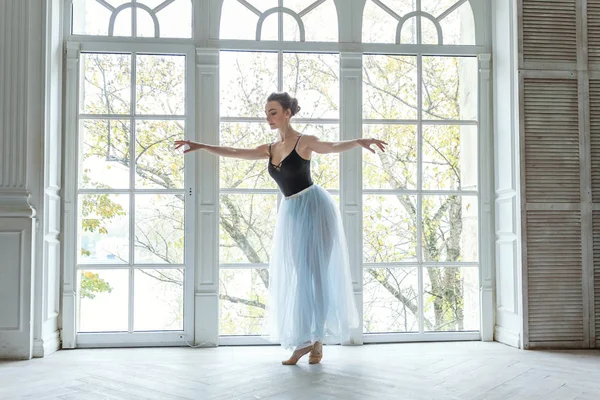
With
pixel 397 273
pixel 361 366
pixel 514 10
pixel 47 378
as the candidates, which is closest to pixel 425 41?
pixel 514 10

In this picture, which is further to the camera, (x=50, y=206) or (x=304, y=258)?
(x=50, y=206)

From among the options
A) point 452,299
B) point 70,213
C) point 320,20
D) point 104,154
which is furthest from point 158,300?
point 320,20

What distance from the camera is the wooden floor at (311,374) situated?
8.69ft

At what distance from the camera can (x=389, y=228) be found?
13.4 ft

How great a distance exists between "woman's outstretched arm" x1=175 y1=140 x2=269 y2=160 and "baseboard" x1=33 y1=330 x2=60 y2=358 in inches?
56.2

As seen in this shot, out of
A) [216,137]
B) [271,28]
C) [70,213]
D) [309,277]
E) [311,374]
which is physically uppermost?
[271,28]

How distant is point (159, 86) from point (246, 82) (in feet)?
1.91

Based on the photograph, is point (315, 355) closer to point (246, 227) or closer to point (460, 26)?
point (246, 227)

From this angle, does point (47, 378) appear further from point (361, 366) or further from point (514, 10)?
point (514, 10)

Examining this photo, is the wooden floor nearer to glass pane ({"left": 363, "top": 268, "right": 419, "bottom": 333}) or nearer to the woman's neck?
glass pane ({"left": 363, "top": 268, "right": 419, "bottom": 333})

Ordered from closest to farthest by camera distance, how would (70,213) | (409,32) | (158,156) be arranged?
(70,213)
(158,156)
(409,32)

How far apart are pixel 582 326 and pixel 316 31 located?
8.65ft

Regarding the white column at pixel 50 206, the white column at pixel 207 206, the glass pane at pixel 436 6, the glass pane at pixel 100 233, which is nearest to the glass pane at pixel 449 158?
the glass pane at pixel 436 6

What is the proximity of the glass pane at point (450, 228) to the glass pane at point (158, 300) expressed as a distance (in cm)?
173
